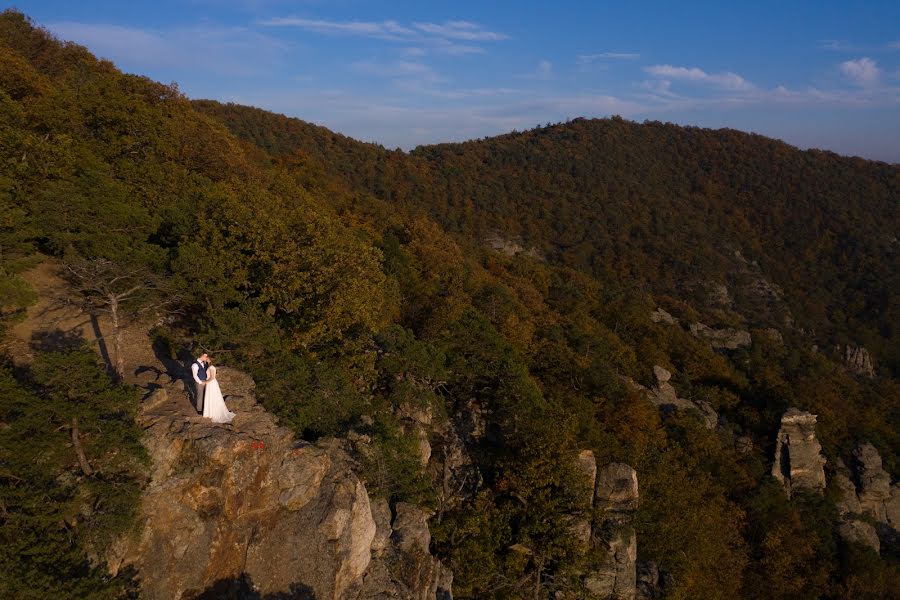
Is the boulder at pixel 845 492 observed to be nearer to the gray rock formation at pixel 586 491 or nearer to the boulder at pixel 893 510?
the boulder at pixel 893 510

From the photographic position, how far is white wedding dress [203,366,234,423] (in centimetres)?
1247

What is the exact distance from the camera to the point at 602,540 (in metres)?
21.5

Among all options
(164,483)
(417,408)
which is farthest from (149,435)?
(417,408)

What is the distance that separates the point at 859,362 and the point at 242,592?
3649 inches

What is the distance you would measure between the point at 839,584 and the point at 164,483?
1533 inches

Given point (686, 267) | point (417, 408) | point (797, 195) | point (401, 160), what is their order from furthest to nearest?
point (797, 195)
point (401, 160)
point (686, 267)
point (417, 408)

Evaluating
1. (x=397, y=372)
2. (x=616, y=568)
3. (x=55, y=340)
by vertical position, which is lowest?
(x=616, y=568)

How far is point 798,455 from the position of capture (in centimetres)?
4053

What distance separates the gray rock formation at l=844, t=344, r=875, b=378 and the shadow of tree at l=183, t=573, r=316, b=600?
291ft

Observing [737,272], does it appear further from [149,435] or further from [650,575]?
[149,435]

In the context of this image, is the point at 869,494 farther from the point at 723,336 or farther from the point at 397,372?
the point at 397,372

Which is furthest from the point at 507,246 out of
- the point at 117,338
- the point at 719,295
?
the point at 117,338

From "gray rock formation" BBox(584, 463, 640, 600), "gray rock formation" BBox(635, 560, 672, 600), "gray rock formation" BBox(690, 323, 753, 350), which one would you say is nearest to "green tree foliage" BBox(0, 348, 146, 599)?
"gray rock formation" BBox(584, 463, 640, 600)

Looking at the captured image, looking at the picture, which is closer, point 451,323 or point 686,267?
point 451,323
